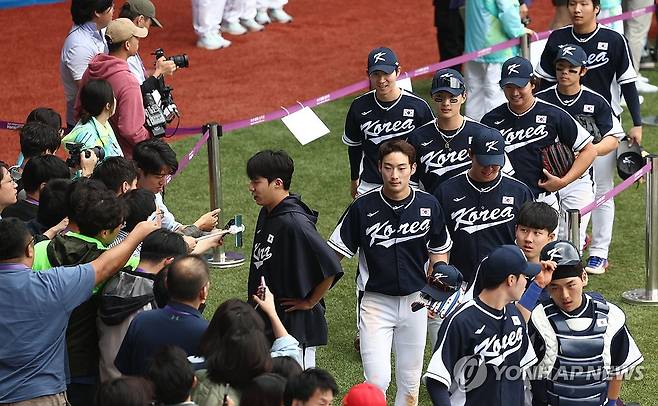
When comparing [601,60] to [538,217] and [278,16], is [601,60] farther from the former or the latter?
[278,16]

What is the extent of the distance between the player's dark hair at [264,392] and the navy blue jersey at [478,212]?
235 cm

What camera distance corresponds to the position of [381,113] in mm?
7453

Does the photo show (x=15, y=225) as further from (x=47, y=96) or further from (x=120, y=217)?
(x=47, y=96)

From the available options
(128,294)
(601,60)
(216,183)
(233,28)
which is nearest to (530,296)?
(128,294)

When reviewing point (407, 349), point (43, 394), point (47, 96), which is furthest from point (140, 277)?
point (47, 96)

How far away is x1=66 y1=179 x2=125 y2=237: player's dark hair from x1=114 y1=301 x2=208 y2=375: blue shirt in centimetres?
61

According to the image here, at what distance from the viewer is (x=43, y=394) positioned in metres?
4.90

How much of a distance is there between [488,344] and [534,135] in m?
2.58

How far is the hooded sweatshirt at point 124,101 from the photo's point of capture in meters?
7.55

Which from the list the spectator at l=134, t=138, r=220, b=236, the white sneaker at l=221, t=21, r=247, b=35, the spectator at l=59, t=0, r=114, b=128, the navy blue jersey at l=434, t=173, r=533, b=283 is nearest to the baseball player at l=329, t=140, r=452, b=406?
the navy blue jersey at l=434, t=173, r=533, b=283

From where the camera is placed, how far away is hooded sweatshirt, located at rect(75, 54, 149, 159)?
755 centimetres

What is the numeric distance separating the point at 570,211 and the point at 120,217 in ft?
9.73

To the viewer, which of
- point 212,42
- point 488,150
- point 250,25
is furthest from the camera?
point 250,25

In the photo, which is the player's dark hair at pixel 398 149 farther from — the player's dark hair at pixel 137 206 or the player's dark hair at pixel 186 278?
the player's dark hair at pixel 186 278
